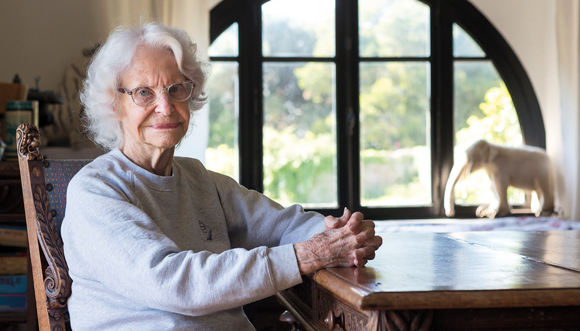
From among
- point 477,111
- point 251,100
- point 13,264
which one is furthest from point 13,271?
point 477,111

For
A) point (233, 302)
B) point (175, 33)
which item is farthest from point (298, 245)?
point (175, 33)

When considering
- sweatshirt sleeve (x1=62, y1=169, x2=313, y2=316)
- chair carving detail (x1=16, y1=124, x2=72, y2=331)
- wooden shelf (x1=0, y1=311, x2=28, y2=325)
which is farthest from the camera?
wooden shelf (x1=0, y1=311, x2=28, y2=325)

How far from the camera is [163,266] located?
1.13 meters

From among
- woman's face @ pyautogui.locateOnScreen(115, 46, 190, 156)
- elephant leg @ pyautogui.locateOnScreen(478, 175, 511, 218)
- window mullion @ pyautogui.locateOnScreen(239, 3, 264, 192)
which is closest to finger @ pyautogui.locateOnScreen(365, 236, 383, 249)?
woman's face @ pyautogui.locateOnScreen(115, 46, 190, 156)

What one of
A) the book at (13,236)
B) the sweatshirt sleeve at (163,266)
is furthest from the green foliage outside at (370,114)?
the sweatshirt sleeve at (163,266)

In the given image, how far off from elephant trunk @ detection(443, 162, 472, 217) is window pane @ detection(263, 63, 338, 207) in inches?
27.0

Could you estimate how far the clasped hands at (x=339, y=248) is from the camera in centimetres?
119

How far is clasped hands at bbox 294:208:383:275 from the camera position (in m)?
1.19

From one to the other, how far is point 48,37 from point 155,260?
8.62 feet

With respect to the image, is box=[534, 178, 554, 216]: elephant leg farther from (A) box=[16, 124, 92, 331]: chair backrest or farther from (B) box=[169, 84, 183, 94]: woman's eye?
(A) box=[16, 124, 92, 331]: chair backrest

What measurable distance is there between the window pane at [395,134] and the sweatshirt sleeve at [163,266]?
276 cm

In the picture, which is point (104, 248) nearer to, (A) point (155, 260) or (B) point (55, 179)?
(A) point (155, 260)

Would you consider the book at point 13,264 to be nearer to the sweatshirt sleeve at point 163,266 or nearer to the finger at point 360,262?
the sweatshirt sleeve at point 163,266

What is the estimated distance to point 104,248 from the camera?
1209mm
